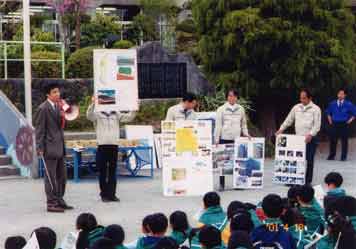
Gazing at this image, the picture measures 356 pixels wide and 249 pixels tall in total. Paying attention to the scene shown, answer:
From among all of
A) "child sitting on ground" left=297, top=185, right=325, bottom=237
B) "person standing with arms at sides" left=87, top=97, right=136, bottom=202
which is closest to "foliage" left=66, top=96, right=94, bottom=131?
"person standing with arms at sides" left=87, top=97, right=136, bottom=202

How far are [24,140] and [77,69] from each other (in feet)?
17.6

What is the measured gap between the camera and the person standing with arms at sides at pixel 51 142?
10.8 m

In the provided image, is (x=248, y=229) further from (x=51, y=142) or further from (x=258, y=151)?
(x=258, y=151)

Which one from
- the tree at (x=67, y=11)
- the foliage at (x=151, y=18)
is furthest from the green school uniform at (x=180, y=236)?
the foliage at (x=151, y=18)

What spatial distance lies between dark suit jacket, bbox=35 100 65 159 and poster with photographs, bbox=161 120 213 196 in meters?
1.94

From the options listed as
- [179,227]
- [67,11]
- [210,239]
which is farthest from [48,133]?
[67,11]

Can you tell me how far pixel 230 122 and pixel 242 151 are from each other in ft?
1.63

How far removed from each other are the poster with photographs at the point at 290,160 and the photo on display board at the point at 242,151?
75cm

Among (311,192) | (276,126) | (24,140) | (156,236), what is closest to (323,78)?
(276,126)

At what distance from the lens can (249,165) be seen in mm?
12930

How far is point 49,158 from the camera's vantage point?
10828 mm

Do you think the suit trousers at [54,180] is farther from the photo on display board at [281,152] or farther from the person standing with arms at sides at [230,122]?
the photo on display board at [281,152]

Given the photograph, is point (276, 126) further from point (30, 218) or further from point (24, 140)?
point (30, 218)

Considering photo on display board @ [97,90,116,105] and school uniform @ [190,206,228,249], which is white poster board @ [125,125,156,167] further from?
school uniform @ [190,206,228,249]
